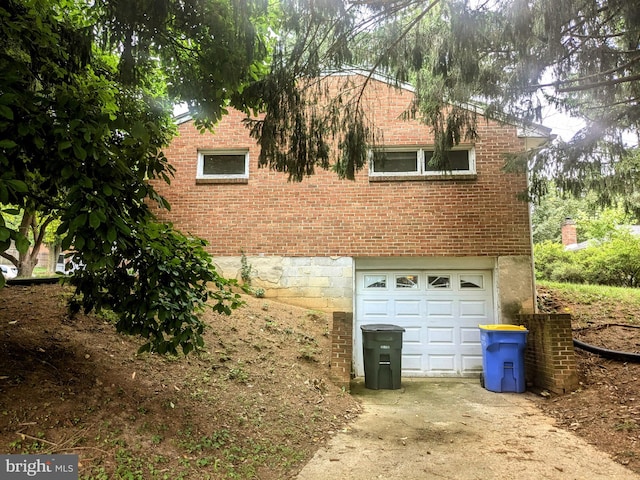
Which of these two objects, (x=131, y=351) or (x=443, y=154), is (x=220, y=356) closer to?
(x=131, y=351)

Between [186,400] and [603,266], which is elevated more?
[603,266]

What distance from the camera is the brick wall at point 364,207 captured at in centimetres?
854

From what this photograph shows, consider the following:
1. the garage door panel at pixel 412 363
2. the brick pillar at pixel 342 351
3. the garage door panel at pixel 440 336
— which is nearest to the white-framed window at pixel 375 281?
the garage door panel at pixel 440 336

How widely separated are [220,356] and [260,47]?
12.9 feet

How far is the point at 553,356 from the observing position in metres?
6.39

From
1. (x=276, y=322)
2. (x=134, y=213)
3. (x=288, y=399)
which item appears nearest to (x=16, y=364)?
(x=134, y=213)

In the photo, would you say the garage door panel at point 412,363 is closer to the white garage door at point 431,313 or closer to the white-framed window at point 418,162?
the white garage door at point 431,313

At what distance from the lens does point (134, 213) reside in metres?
3.25

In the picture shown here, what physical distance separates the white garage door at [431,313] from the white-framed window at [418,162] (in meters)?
2.05

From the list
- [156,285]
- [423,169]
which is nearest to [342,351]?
[156,285]

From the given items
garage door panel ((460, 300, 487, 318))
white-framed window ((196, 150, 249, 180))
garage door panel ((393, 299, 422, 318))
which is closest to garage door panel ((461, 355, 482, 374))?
garage door panel ((460, 300, 487, 318))

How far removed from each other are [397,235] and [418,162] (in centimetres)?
161

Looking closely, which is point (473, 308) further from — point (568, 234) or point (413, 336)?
point (568, 234)

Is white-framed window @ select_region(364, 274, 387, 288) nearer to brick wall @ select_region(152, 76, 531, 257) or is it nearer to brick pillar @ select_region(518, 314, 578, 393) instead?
brick wall @ select_region(152, 76, 531, 257)
